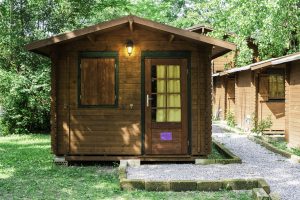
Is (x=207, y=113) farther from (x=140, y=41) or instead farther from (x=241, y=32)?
(x=241, y=32)

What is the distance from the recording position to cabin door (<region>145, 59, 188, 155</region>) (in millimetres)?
9961

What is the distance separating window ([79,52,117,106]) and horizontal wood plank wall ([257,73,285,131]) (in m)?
8.74

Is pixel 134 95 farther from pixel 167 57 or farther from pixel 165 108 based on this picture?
pixel 167 57

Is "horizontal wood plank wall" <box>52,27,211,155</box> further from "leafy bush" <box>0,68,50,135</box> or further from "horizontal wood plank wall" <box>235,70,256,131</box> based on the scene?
"horizontal wood plank wall" <box>235,70,256,131</box>

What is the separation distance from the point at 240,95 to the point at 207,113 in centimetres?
1011

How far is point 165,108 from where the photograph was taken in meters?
10.0

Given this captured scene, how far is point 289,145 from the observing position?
13.3 meters

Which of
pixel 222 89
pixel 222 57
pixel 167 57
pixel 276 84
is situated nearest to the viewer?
pixel 167 57

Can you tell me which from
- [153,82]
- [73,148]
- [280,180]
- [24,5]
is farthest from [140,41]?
[24,5]

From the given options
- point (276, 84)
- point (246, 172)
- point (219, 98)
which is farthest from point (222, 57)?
point (246, 172)

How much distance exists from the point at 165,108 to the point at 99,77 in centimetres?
167

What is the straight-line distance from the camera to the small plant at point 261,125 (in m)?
16.3

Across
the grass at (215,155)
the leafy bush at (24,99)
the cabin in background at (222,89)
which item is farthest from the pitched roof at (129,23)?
the cabin in background at (222,89)

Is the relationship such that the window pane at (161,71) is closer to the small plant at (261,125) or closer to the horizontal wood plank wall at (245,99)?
the small plant at (261,125)
